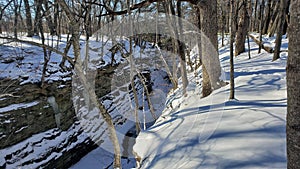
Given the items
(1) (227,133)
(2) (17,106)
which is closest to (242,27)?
(1) (227,133)

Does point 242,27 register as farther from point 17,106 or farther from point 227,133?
point 17,106

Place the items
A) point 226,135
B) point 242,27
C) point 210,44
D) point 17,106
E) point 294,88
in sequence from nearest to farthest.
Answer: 1. point 294,88
2. point 226,135
3. point 210,44
4. point 17,106
5. point 242,27

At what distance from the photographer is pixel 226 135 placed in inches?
100.0

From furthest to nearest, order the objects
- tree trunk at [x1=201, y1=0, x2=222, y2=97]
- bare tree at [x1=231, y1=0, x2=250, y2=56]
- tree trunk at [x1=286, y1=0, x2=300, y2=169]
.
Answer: bare tree at [x1=231, y1=0, x2=250, y2=56]
tree trunk at [x1=201, y1=0, x2=222, y2=97]
tree trunk at [x1=286, y1=0, x2=300, y2=169]

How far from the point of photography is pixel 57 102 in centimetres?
844

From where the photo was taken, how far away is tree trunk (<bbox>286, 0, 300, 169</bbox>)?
92cm

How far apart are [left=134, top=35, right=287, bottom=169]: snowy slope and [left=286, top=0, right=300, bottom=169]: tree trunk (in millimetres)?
953

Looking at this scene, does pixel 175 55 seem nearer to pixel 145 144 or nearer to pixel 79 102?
pixel 79 102

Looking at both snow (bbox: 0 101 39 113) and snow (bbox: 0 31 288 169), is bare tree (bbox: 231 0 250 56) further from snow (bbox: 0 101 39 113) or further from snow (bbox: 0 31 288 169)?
snow (bbox: 0 101 39 113)

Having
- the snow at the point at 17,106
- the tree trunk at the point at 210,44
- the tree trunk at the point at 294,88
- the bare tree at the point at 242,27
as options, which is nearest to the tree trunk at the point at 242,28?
the bare tree at the point at 242,27

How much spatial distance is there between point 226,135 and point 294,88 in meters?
1.69

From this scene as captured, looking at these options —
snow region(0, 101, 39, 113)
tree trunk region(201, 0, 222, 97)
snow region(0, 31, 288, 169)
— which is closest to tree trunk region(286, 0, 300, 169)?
snow region(0, 31, 288, 169)

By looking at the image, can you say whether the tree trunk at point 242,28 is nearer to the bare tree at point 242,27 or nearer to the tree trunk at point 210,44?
the bare tree at point 242,27

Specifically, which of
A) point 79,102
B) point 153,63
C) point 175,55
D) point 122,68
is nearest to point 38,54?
point 79,102
